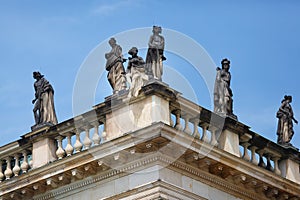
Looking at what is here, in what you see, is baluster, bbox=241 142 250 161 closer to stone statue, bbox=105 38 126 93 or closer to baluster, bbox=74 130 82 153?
stone statue, bbox=105 38 126 93

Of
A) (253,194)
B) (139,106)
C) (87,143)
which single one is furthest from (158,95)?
(253,194)

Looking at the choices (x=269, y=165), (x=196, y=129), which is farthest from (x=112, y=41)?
(x=269, y=165)

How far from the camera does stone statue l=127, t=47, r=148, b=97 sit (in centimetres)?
2409

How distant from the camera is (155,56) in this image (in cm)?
2456

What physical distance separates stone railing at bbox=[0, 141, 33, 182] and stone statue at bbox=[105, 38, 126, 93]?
2.80 metres

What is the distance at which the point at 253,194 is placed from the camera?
25828 millimetres

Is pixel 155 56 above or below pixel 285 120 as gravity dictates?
below

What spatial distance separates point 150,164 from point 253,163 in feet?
11.4

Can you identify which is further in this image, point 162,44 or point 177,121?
point 162,44

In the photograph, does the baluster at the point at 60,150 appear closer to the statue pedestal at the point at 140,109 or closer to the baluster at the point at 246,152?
the statue pedestal at the point at 140,109

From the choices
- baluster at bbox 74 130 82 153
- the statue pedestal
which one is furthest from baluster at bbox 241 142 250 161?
baluster at bbox 74 130 82 153

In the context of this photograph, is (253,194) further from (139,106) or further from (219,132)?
(139,106)

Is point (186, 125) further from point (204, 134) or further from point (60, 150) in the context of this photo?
point (60, 150)

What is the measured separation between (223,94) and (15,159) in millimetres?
5600
